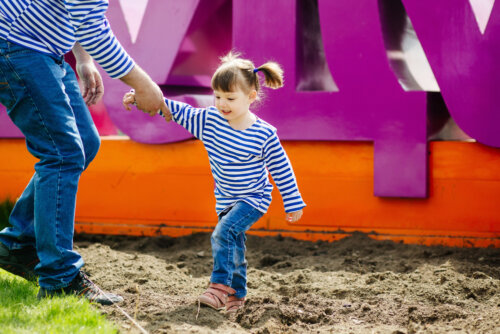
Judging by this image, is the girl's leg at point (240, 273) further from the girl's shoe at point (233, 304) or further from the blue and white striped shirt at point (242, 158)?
the blue and white striped shirt at point (242, 158)

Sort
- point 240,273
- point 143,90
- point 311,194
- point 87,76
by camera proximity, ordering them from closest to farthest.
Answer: point 143,90
point 240,273
point 87,76
point 311,194

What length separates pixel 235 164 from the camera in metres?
3.34

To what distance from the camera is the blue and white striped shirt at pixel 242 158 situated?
3318mm

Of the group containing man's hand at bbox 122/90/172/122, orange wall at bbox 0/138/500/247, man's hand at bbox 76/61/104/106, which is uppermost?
man's hand at bbox 76/61/104/106

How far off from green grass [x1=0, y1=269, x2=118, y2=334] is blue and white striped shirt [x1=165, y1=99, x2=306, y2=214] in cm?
84

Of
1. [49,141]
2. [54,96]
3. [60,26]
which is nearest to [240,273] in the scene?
[49,141]

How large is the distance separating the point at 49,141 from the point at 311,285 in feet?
5.51

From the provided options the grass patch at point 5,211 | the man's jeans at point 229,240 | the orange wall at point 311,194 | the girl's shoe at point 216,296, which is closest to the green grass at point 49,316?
the girl's shoe at point 216,296

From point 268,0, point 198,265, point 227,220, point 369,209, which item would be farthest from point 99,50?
point 369,209

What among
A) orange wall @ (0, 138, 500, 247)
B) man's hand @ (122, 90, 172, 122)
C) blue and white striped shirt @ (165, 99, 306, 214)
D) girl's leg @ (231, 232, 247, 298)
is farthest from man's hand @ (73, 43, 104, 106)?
orange wall @ (0, 138, 500, 247)

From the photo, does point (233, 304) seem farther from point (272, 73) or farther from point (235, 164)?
point (272, 73)

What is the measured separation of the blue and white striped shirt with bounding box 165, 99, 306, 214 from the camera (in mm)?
3318

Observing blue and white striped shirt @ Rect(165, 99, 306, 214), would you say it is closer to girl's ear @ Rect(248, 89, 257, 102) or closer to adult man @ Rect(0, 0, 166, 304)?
girl's ear @ Rect(248, 89, 257, 102)

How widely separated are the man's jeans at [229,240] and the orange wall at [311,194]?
5.49 ft
